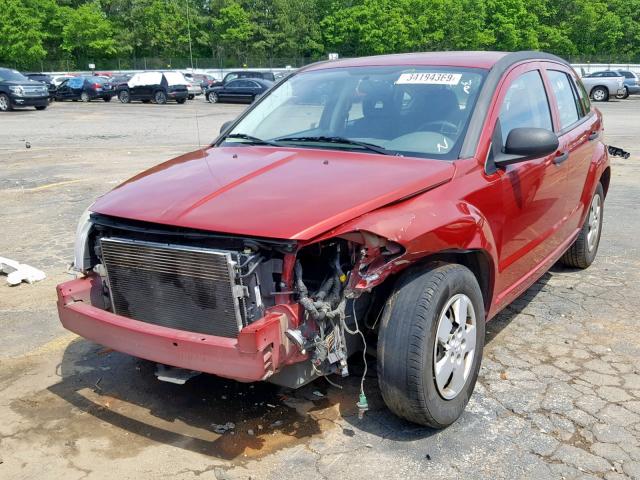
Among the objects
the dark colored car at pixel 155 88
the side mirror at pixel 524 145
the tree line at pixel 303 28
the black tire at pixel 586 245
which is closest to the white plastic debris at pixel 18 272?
the side mirror at pixel 524 145

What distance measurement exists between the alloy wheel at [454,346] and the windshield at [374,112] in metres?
0.87

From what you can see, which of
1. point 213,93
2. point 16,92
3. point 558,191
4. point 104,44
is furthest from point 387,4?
point 558,191

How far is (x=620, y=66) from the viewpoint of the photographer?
5728 centimetres

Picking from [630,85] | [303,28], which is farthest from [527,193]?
[303,28]

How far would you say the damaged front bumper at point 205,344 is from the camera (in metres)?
2.82

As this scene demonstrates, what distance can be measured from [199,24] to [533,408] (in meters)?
76.5

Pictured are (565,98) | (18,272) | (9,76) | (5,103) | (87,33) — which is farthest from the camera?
(87,33)

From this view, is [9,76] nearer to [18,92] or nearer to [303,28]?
[18,92]

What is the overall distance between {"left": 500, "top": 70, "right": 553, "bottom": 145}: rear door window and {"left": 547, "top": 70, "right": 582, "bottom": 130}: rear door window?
0.27 meters

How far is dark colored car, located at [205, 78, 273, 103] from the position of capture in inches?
1299

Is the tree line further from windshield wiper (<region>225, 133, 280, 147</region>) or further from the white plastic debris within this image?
windshield wiper (<region>225, 133, 280, 147</region>)

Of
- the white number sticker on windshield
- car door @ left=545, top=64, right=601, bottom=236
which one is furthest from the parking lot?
the white number sticker on windshield

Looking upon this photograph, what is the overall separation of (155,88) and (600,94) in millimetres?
22651

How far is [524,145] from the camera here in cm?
373
